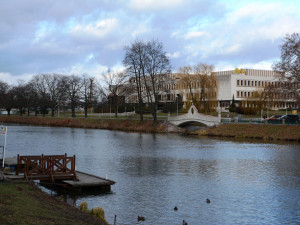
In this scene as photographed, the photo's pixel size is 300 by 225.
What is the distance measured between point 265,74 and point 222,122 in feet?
208

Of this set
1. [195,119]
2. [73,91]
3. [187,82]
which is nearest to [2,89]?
[73,91]

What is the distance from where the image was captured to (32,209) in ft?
49.4

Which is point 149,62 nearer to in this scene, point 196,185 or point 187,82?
point 187,82

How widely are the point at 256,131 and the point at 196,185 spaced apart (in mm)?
43011

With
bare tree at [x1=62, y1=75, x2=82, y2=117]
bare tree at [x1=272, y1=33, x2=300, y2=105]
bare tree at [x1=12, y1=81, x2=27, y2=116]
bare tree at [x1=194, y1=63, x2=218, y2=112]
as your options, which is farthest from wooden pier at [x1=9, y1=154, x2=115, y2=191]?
bare tree at [x1=12, y1=81, x2=27, y2=116]

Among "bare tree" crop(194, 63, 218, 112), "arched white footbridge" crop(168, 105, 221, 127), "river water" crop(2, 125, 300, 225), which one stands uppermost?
"bare tree" crop(194, 63, 218, 112)

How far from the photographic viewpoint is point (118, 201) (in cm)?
2134

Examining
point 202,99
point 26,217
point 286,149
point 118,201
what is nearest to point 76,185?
point 118,201

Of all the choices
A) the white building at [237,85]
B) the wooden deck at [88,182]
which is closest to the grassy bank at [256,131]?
the wooden deck at [88,182]

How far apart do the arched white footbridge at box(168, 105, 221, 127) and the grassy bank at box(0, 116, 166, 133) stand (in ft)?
10.7

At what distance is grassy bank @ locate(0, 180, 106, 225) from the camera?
13.3 m

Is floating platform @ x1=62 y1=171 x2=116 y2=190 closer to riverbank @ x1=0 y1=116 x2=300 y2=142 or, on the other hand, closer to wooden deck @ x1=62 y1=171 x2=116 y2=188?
wooden deck @ x1=62 y1=171 x2=116 y2=188

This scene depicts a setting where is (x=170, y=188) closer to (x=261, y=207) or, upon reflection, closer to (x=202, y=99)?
(x=261, y=207)

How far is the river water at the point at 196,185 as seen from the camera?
19.2 metres
